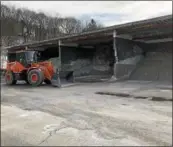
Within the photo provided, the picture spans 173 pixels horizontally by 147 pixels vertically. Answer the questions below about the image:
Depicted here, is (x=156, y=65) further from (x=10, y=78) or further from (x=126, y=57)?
(x=10, y=78)

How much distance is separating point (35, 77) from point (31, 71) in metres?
0.39

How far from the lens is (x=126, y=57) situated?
14648mm

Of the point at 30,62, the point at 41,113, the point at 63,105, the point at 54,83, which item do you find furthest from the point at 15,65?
the point at 41,113

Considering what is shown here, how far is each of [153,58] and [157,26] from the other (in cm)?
415

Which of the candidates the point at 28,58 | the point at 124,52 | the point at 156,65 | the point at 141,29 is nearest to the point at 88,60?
the point at 124,52

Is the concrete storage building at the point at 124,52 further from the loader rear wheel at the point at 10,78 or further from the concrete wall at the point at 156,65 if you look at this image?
the loader rear wheel at the point at 10,78

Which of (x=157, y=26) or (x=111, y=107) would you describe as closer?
(x=111, y=107)

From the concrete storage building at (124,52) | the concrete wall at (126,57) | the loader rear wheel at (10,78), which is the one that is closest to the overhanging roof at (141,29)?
the concrete storage building at (124,52)

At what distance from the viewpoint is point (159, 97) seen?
22.8 feet

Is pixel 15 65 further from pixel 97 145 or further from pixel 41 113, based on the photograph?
pixel 97 145

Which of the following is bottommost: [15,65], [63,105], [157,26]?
[63,105]

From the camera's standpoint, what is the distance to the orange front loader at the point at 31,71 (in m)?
11.9

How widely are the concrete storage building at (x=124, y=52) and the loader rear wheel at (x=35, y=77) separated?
56.4 inches

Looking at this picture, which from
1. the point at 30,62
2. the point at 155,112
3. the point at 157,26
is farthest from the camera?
the point at 30,62
